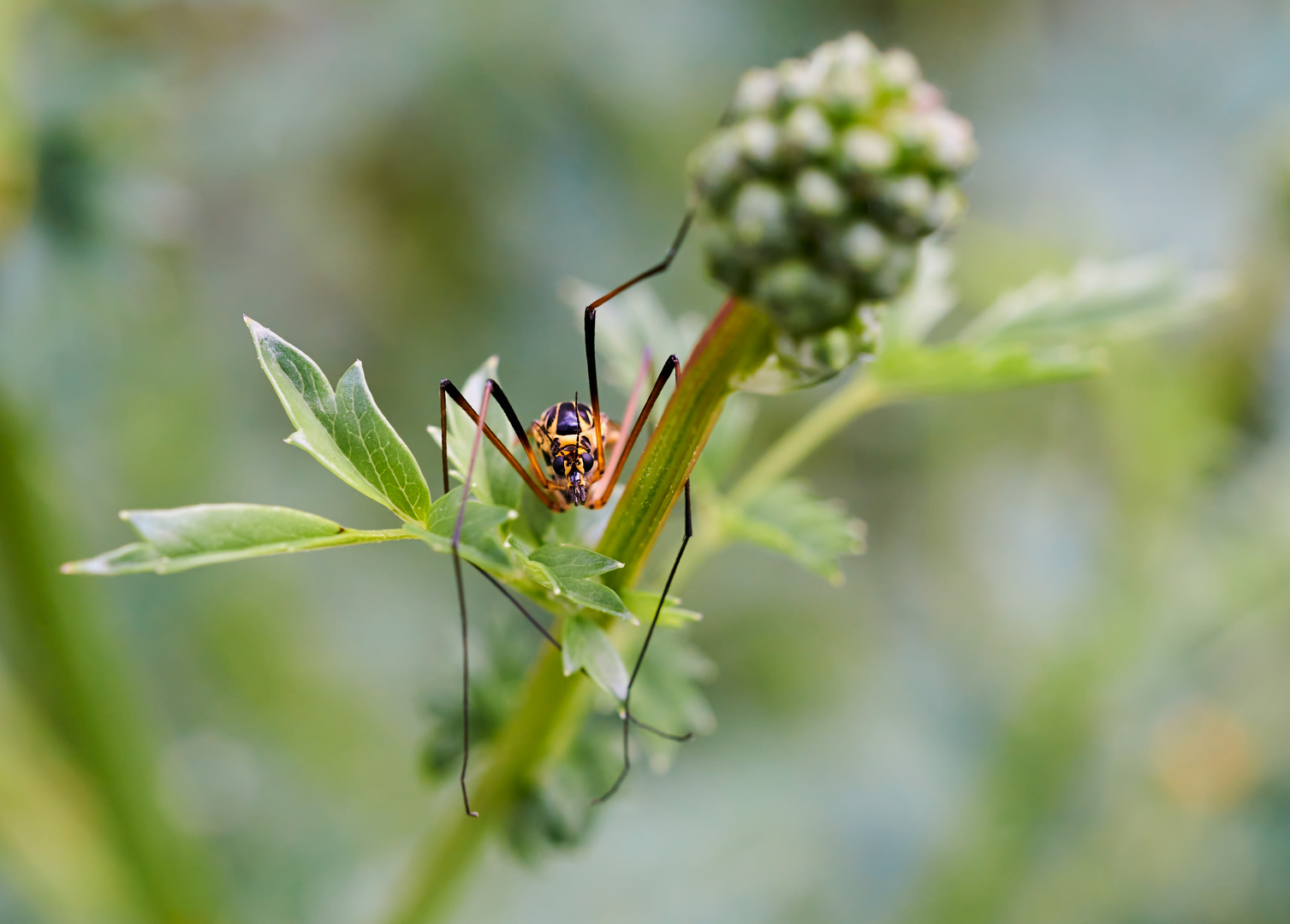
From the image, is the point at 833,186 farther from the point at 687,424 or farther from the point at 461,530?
the point at 461,530

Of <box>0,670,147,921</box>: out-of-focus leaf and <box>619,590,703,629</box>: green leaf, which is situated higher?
<box>619,590,703,629</box>: green leaf

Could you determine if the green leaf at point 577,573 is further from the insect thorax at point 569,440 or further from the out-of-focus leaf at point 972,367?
the out-of-focus leaf at point 972,367

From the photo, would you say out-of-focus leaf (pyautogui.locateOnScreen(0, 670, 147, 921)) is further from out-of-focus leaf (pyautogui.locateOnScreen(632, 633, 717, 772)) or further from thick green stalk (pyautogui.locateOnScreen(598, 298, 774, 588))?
thick green stalk (pyautogui.locateOnScreen(598, 298, 774, 588))

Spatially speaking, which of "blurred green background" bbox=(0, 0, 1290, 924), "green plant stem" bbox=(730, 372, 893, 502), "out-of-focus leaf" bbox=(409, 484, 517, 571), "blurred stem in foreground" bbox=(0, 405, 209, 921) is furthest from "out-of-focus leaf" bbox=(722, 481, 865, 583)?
"blurred stem in foreground" bbox=(0, 405, 209, 921)

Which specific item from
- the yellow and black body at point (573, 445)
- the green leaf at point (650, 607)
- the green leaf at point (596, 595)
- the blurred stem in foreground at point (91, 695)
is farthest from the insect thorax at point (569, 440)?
the blurred stem in foreground at point (91, 695)

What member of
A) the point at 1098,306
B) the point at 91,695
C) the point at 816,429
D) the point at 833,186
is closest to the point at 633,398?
the point at 816,429

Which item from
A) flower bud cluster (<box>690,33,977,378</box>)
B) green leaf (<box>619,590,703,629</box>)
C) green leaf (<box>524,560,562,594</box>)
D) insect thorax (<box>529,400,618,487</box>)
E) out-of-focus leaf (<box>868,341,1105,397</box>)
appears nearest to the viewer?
flower bud cluster (<box>690,33,977,378</box>)

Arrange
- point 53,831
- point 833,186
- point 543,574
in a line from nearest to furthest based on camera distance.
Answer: point 833,186
point 543,574
point 53,831
